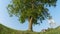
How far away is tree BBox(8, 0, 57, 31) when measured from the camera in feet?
99.7

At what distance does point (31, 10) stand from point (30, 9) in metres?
0.29

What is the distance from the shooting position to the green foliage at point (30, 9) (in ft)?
99.6

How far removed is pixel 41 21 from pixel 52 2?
380 cm

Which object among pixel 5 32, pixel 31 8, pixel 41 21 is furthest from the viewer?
pixel 41 21

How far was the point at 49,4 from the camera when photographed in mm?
32344

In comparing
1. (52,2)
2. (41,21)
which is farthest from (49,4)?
(41,21)

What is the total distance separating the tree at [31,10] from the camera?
30391 millimetres

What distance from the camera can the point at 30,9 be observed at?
3039 cm

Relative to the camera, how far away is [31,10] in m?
30.2

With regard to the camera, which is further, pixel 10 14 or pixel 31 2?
pixel 10 14

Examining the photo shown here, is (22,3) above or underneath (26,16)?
A: above

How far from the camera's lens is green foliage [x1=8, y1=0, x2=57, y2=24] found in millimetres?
30344

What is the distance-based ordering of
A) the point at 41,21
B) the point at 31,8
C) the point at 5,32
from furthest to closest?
the point at 41,21 → the point at 31,8 → the point at 5,32

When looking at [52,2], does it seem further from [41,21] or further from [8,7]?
[8,7]
